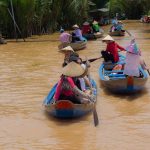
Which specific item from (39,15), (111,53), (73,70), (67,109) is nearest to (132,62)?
(111,53)

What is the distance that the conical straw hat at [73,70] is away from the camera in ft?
25.3

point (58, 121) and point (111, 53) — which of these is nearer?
point (58, 121)

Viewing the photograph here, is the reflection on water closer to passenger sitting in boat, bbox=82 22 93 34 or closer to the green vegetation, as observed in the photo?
passenger sitting in boat, bbox=82 22 93 34

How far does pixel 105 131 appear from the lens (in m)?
7.34

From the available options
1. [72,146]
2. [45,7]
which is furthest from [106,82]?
[45,7]

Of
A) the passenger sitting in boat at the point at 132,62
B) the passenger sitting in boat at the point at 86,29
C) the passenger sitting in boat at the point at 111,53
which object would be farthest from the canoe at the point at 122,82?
the passenger sitting in boat at the point at 86,29

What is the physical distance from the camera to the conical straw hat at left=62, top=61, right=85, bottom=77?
25.3 ft

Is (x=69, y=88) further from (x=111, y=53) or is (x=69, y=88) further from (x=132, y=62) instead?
(x=111, y=53)

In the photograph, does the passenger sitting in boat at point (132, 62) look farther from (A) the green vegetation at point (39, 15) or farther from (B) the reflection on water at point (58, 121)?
(A) the green vegetation at point (39, 15)

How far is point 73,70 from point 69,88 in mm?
352

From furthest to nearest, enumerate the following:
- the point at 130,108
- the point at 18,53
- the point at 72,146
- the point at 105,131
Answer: the point at 18,53, the point at 130,108, the point at 105,131, the point at 72,146

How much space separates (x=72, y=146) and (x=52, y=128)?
956 mm

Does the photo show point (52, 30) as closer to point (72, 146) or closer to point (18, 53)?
point (18, 53)

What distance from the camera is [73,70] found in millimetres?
7770
